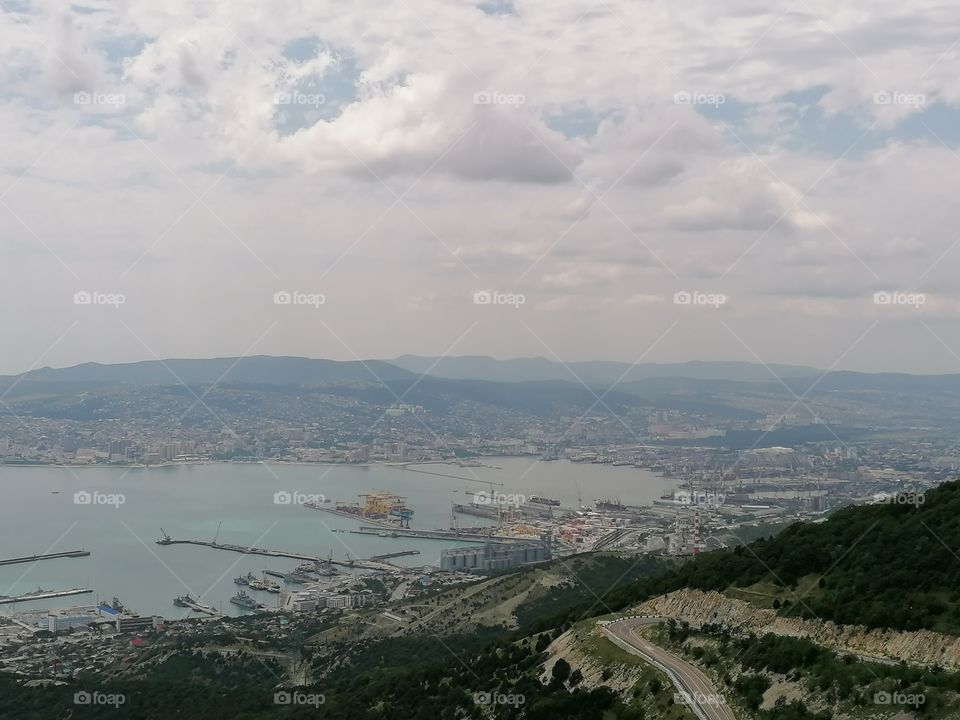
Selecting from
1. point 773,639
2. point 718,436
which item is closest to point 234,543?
point 773,639

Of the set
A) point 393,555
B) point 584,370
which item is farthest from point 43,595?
point 584,370

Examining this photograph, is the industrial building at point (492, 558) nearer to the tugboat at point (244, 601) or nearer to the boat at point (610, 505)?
the tugboat at point (244, 601)

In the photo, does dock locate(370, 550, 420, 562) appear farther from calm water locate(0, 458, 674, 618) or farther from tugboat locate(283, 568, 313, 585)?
tugboat locate(283, 568, 313, 585)

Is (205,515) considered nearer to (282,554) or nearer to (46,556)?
(46,556)

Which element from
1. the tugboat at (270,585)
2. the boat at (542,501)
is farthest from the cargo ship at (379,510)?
the tugboat at (270,585)

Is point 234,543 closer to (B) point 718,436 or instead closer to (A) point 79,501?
(A) point 79,501
